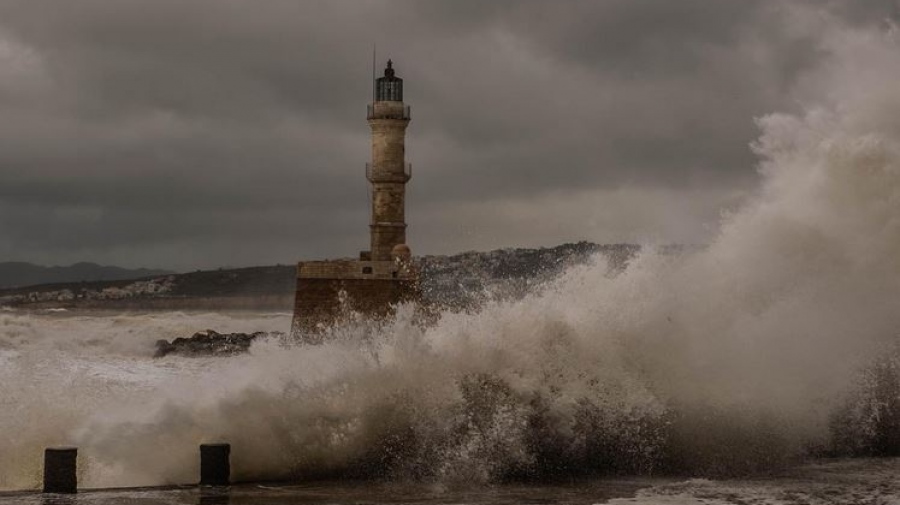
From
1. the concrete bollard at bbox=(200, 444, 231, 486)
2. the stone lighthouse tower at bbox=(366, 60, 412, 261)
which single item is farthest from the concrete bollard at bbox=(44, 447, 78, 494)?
the stone lighthouse tower at bbox=(366, 60, 412, 261)

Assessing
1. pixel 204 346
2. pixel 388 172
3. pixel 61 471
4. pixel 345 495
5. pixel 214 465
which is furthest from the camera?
pixel 204 346

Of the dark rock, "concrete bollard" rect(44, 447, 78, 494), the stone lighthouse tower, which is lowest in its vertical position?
"concrete bollard" rect(44, 447, 78, 494)

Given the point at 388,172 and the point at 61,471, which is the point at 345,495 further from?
the point at 388,172

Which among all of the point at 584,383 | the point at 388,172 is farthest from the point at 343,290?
the point at 584,383

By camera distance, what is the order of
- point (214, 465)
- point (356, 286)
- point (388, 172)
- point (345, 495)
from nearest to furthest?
point (345, 495) < point (214, 465) < point (356, 286) < point (388, 172)

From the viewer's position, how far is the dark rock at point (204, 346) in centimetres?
3825

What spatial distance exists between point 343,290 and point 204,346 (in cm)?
1600

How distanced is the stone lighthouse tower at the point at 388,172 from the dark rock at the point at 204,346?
9.44 m

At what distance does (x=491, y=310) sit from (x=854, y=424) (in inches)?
119

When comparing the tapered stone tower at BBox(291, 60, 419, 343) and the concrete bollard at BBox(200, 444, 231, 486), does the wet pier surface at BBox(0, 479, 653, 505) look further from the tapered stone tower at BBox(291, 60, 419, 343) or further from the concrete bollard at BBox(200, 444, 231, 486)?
the tapered stone tower at BBox(291, 60, 419, 343)

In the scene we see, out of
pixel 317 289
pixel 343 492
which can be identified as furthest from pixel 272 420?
pixel 317 289

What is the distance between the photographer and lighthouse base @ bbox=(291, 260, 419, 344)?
24.9 m

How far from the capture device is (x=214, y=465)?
27.3ft

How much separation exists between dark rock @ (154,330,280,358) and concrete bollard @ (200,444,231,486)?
1133 inches
